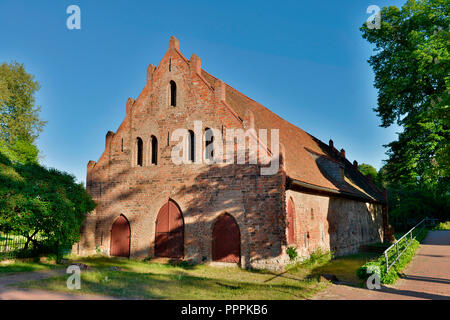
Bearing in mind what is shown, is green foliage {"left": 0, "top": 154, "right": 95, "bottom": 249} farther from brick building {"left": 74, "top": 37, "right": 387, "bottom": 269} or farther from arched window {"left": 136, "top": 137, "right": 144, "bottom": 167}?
arched window {"left": 136, "top": 137, "right": 144, "bottom": 167}

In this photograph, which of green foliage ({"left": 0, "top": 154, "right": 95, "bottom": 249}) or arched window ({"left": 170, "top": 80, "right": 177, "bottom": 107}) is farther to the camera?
arched window ({"left": 170, "top": 80, "right": 177, "bottom": 107})

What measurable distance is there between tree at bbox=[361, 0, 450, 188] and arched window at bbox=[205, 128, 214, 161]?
11.1 metres

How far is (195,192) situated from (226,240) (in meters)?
2.81

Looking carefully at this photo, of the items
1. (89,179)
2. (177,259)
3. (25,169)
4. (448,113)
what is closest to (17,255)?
(25,169)

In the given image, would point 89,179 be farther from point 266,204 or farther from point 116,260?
point 266,204

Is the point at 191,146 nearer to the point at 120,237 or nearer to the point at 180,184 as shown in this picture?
the point at 180,184

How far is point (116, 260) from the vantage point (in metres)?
17.4

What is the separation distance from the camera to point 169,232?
1659cm

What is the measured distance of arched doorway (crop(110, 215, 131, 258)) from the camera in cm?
1783

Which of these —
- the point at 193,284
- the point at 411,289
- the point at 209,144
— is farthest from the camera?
the point at 209,144

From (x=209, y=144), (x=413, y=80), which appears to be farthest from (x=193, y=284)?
(x=413, y=80)

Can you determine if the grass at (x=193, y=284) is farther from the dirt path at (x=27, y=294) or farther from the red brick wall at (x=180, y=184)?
the red brick wall at (x=180, y=184)

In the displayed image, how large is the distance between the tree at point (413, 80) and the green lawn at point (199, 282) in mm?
8555

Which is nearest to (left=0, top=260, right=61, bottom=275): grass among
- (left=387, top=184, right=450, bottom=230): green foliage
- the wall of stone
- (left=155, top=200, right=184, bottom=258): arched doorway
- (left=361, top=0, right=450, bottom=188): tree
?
(left=155, top=200, right=184, bottom=258): arched doorway
